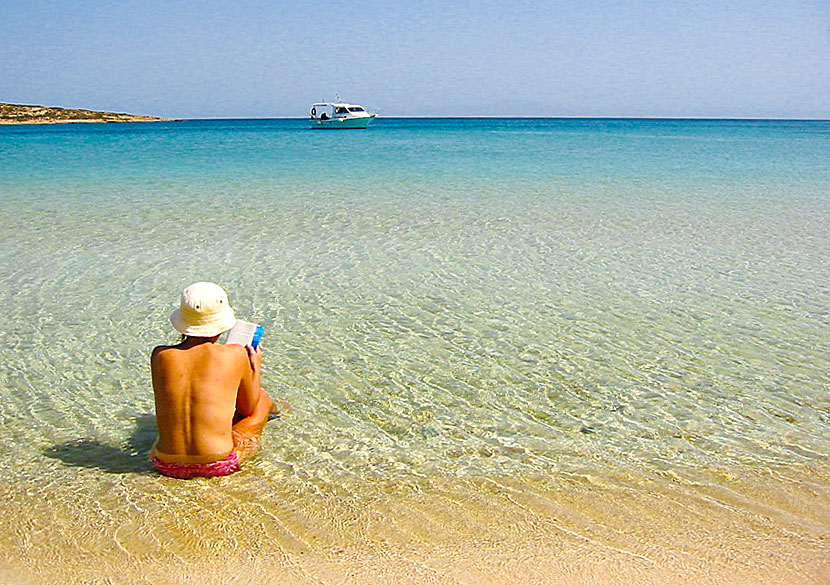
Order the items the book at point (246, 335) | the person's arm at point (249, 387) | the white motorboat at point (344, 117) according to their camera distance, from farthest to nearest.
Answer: the white motorboat at point (344, 117)
the book at point (246, 335)
the person's arm at point (249, 387)

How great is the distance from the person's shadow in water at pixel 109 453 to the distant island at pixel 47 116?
91.0 m

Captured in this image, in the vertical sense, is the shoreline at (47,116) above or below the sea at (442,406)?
above

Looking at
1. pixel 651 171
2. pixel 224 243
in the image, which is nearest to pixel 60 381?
pixel 224 243

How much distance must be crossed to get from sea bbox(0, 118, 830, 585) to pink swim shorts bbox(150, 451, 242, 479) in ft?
0.18

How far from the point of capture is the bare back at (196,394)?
3730 millimetres

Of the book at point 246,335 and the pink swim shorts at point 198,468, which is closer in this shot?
the pink swim shorts at point 198,468

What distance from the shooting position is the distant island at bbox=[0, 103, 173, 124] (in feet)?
282

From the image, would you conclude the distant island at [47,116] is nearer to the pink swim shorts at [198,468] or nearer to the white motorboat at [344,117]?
the white motorboat at [344,117]

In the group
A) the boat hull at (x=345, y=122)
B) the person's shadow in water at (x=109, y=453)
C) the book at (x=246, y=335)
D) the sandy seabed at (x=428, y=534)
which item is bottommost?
the person's shadow in water at (x=109, y=453)

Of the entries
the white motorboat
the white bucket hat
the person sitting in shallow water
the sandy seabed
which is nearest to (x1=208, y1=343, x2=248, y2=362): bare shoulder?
the person sitting in shallow water

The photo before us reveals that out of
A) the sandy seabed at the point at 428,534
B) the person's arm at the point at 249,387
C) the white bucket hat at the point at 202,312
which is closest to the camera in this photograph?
the sandy seabed at the point at 428,534

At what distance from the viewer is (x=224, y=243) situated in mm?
10344

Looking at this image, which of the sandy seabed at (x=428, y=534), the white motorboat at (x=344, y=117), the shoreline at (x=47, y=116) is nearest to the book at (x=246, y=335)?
the sandy seabed at (x=428, y=534)

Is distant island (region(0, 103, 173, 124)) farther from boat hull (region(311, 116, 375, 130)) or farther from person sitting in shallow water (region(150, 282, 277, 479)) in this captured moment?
person sitting in shallow water (region(150, 282, 277, 479))
